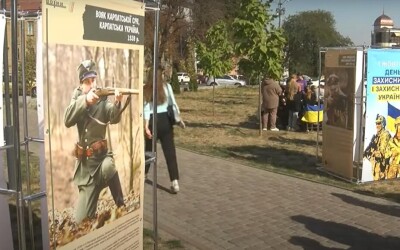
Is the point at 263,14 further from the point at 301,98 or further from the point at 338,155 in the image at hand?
the point at 338,155

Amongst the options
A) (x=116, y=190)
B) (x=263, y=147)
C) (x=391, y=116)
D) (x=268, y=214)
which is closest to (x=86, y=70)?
(x=116, y=190)

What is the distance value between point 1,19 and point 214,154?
8.12m

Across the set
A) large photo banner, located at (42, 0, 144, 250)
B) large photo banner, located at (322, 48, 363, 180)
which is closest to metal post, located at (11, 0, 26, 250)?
large photo banner, located at (42, 0, 144, 250)

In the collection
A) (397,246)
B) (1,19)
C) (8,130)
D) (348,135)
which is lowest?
(397,246)

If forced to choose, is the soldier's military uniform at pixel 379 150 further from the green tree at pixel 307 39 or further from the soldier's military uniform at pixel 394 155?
the green tree at pixel 307 39

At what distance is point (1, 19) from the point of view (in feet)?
A: 10.7

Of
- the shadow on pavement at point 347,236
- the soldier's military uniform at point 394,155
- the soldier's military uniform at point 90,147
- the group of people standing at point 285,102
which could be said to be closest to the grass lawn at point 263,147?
the soldier's military uniform at point 394,155

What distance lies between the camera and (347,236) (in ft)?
18.8

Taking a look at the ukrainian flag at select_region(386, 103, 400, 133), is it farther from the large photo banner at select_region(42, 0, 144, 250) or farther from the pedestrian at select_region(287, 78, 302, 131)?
the pedestrian at select_region(287, 78, 302, 131)

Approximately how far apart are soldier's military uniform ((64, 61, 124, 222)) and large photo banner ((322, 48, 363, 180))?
226 inches

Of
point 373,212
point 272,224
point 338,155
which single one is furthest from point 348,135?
point 272,224

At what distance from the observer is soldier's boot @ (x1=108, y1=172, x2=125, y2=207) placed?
339cm

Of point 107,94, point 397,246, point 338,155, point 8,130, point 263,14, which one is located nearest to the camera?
point 107,94

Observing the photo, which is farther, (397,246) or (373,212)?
(373,212)
